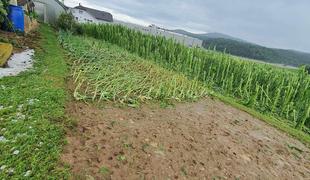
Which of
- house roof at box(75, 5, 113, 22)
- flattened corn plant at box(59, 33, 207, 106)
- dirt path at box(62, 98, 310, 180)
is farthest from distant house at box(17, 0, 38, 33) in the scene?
house roof at box(75, 5, 113, 22)

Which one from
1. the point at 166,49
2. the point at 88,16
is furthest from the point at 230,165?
the point at 88,16

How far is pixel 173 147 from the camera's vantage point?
3418 millimetres

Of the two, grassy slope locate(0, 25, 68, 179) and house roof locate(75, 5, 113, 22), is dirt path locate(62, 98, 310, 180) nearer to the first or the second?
grassy slope locate(0, 25, 68, 179)

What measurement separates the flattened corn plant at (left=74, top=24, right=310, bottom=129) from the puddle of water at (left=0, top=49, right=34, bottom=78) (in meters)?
4.86

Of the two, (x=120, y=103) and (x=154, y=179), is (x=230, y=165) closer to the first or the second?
(x=154, y=179)

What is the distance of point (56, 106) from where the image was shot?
144 inches

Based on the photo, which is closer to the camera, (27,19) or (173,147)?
(173,147)

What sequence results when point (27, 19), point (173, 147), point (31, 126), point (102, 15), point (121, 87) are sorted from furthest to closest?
point (102, 15)
point (27, 19)
point (121, 87)
point (173, 147)
point (31, 126)

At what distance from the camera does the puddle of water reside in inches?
194

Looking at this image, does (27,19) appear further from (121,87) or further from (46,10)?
(46,10)

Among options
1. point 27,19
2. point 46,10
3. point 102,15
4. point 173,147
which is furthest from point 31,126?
point 102,15

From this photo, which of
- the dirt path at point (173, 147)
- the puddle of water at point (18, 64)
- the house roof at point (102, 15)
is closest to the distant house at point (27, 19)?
the puddle of water at point (18, 64)

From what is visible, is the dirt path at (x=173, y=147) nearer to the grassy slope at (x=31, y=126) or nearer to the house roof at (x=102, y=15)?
the grassy slope at (x=31, y=126)

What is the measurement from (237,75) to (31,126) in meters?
7.32
